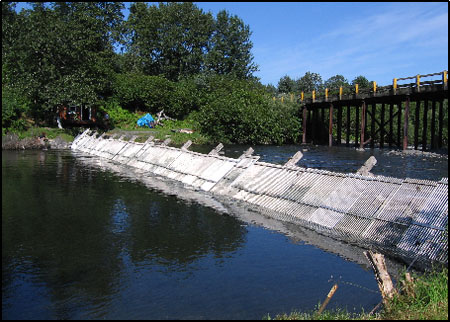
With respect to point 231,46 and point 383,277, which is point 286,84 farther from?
point 383,277

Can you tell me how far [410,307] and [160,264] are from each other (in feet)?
14.7

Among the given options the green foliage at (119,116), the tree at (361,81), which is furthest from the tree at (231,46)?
the green foliage at (119,116)

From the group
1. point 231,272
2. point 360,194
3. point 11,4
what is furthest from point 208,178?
point 11,4

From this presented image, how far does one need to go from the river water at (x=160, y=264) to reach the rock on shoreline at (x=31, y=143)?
80.3 feet

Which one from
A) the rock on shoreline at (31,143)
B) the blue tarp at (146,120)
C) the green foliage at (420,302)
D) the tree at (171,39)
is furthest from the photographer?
the tree at (171,39)

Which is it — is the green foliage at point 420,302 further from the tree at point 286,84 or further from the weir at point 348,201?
the tree at point 286,84

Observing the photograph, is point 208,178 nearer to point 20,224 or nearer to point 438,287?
point 20,224

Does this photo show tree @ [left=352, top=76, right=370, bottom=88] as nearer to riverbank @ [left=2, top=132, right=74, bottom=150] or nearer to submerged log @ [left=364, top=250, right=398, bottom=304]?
riverbank @ [left=2, top=132, right=74, bottom=150]

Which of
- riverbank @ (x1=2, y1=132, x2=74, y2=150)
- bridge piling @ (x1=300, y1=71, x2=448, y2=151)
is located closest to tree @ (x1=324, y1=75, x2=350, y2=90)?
bridge piling @ (x1=300, y1=71, x2=448, y2=151)

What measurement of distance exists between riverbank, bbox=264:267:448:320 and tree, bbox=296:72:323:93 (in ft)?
335

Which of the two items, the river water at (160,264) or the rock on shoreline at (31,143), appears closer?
the river water at (160,264)

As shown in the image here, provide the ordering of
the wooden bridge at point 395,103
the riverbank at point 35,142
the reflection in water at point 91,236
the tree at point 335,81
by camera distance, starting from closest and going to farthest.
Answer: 1. the reflection in water at point 91,236
2. the wooden bridge at point 395,103
3. the riverbank at point 35,142
4. the tree at point 335,81

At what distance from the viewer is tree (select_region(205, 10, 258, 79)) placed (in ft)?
275

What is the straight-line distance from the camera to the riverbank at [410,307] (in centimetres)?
601
